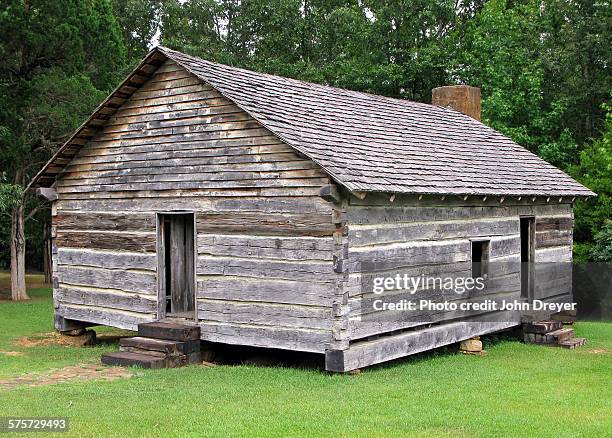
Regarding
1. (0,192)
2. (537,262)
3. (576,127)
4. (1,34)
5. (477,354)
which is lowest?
(477,354)

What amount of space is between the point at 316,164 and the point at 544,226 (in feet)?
26.6

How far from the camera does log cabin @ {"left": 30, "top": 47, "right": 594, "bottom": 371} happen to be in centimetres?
1218

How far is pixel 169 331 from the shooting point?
13305 mm

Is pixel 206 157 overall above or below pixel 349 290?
above

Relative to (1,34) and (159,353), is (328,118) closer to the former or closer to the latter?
(159,353)

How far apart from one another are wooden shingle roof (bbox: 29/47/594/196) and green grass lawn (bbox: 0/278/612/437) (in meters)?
3.05

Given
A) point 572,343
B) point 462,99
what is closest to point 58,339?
point 572,343

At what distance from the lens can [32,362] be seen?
13.8 metres

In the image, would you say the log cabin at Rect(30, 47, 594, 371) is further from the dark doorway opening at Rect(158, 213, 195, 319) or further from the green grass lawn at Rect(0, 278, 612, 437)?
the green grass lawn at Rect(0, 278, 612, 437)

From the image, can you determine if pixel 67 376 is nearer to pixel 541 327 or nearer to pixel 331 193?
pixel 331 193

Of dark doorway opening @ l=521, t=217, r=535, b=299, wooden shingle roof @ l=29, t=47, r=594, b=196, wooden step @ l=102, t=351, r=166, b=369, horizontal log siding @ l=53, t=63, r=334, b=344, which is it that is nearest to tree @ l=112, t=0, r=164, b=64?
wooden shingle roof @ l=29, t=47, r=594, b=196

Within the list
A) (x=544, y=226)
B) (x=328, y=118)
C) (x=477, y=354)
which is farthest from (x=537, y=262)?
(x=328, y=118)

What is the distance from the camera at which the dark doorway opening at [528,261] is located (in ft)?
57.2

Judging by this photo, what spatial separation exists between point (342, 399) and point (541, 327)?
7.62 m
